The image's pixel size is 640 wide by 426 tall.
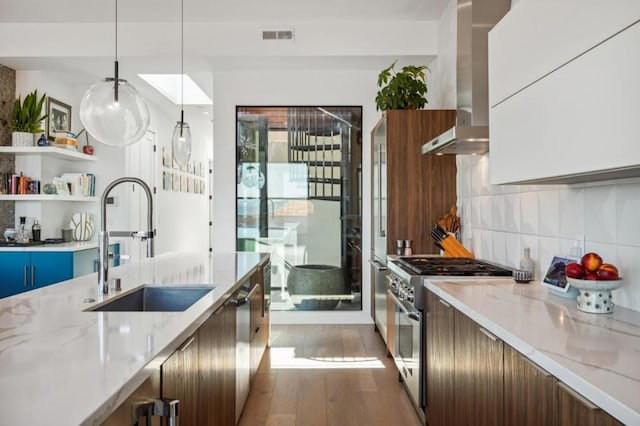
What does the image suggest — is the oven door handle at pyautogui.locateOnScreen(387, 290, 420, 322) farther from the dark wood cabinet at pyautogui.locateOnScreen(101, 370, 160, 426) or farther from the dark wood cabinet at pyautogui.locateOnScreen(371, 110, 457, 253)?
the dark wood cabinet at pyautogui.locateOnScreen(101, 370, 160, 426)

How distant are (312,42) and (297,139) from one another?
1.12m

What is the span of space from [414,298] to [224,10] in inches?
122

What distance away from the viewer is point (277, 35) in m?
4.48

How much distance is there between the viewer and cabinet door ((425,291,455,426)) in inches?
82.3

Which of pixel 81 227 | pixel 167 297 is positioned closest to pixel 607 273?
pixel 167 297

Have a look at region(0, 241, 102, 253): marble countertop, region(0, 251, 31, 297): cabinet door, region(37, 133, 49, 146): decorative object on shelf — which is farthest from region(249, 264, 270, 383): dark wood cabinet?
region(37, 133, 49, 146): decorative object on shelf

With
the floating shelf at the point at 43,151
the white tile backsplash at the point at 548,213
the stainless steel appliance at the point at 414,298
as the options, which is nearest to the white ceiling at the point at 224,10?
the floating shelf at the point at 43,151

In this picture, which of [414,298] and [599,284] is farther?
[414,298]

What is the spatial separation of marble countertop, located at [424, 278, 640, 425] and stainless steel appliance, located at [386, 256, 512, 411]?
15.4 inches

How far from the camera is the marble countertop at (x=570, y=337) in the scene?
0.97m

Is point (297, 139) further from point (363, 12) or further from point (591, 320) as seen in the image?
point (591, 320)

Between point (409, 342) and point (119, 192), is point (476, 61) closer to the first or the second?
point (409, 342)

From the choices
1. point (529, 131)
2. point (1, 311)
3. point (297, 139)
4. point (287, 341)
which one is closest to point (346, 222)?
point (297, 139)

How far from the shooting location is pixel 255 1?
4039 millimetres
